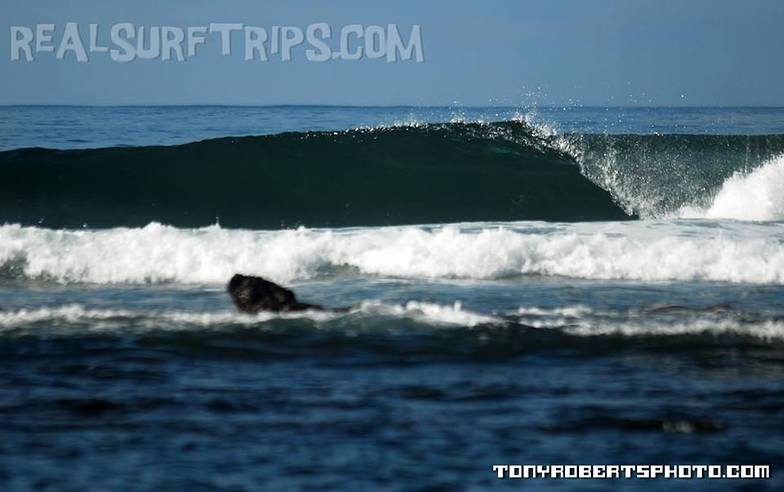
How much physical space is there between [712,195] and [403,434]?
18377 millimetres

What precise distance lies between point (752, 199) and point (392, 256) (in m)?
10.2

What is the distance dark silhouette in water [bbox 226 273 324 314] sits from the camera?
426 inches

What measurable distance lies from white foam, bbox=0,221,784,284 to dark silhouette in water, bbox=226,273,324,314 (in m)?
3.54

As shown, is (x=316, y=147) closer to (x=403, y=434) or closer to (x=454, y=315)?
(x=454, y=315)

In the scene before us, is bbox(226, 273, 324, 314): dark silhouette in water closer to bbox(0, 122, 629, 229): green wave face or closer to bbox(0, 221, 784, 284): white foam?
bbox(0, 221, 784, 284): white foam

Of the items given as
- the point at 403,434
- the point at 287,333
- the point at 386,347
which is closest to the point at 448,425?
the point at 403,434

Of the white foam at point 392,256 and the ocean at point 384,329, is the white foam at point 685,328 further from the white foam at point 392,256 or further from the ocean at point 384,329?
the white foam at point 392,256

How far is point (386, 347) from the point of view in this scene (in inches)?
365

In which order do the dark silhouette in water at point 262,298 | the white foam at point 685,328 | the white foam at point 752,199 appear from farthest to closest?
the white foam at point 752,199
the dark silhouette in water at point 262,298
the white foam at point 685,328

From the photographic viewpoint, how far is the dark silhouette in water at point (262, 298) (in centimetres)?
1081

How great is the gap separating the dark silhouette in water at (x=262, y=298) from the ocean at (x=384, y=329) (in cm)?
15

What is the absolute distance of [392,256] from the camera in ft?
49.5

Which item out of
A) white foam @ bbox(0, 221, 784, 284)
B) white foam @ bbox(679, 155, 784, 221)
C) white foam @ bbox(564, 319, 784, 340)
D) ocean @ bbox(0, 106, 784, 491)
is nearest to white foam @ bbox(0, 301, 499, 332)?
ocean @ bbox(0, 106, 784, 491)

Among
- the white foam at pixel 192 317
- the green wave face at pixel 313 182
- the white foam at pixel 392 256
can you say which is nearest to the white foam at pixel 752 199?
the green wave face at pixel 313 182
